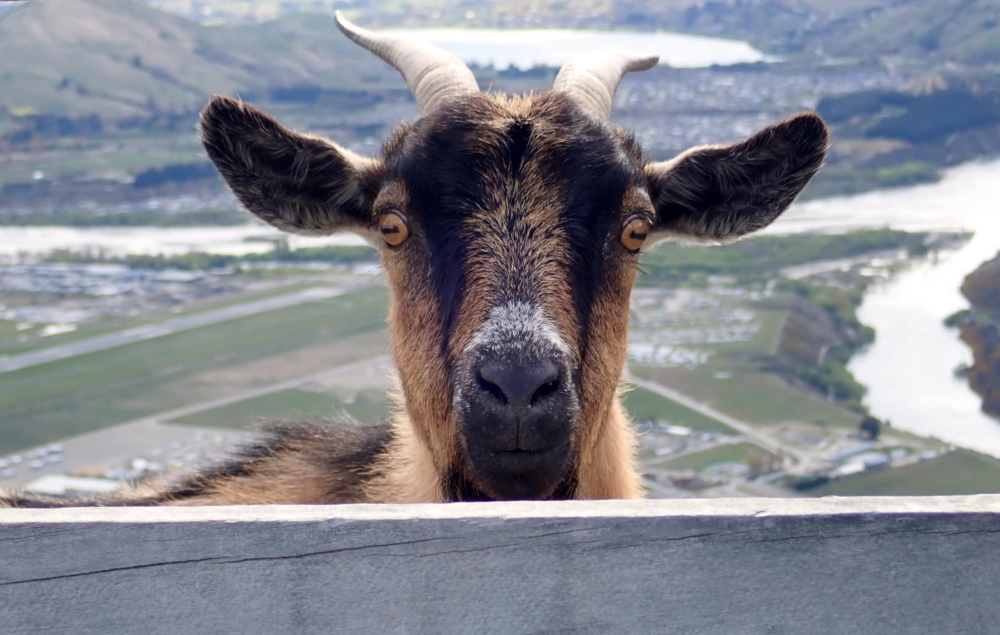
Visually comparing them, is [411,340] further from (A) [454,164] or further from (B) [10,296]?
(B) [10,296]

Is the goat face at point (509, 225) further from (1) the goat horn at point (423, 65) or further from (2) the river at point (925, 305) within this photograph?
(2) the river at point (925, 305)

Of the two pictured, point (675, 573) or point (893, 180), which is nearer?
point (675, 573)

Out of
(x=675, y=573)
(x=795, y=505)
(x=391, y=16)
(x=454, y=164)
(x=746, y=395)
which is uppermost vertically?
(x=391, y=16)

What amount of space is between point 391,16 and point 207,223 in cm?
731

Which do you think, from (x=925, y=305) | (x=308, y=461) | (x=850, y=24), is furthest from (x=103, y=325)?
(x=850, y=24)

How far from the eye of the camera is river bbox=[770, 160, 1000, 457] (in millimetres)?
12439

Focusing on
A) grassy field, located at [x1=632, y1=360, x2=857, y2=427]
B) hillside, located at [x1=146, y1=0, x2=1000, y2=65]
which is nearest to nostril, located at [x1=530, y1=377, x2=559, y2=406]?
grassy field, located at [x1=632, y1=360, x2=857, y2=427]

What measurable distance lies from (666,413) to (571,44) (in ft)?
39.2

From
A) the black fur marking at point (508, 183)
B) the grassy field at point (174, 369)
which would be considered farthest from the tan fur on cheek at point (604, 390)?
the grassy field at point (174, 369)

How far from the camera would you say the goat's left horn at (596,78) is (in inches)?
183

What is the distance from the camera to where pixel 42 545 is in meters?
1.96

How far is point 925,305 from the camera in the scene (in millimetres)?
16688

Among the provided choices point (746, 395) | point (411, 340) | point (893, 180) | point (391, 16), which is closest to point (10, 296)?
point (391, 16)

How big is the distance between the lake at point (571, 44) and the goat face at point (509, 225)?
15.5m
